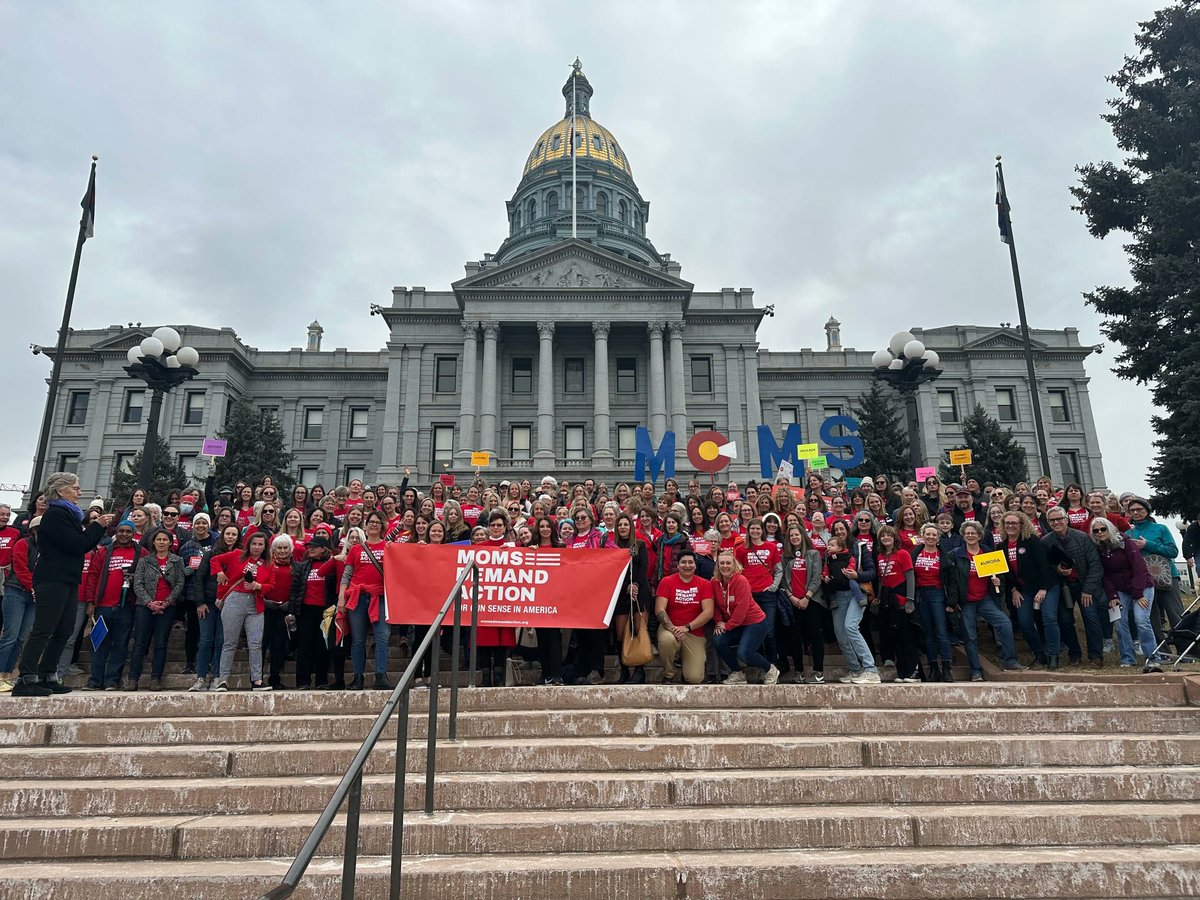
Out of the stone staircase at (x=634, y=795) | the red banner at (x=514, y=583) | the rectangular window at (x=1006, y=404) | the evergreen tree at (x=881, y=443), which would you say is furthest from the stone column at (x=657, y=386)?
the stone staircase at (x=634, y=795)

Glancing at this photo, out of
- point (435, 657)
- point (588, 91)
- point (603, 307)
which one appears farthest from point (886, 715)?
point (588, 91)

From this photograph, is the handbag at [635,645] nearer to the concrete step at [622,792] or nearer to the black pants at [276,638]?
the concrete step at [622,792]

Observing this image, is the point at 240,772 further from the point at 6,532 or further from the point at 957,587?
the point at 957,587

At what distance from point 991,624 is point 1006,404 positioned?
49.4 m

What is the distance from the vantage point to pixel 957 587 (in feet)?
29.9

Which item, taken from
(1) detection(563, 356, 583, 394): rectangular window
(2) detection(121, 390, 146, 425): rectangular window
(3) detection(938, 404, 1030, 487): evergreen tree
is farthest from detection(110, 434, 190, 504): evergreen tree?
(3) detection(938, 404, 1030, 487): evergreen tree

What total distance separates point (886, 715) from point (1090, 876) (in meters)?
2.20

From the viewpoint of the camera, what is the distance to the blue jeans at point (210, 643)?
28.0ft

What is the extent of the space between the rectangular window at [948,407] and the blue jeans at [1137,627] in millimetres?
46284

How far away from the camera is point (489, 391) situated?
45.3 metres

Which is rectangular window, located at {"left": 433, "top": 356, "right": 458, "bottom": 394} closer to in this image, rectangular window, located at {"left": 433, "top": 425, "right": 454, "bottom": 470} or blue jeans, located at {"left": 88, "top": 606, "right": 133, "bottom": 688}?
rectangular window, located at {"left": 433, "top": 425, "right": 454, "bottom": 470}

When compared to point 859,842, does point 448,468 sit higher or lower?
higher

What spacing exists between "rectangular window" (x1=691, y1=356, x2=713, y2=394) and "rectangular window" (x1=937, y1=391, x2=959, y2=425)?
55.7ft

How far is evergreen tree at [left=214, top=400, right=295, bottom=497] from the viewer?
40.7 metres
